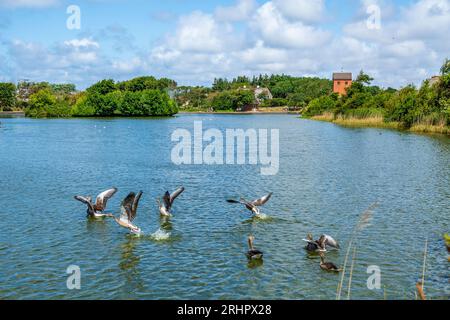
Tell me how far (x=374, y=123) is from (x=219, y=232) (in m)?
58.9

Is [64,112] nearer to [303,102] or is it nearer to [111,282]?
[303,102]

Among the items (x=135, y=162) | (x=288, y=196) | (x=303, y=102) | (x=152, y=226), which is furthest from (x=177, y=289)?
(x=303, y=102)

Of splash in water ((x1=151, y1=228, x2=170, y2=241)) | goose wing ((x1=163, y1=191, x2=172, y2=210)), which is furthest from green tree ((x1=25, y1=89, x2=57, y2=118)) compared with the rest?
splash in water ((x1=151, y1=228, x2=170, y2=241))

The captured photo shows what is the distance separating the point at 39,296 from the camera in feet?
36.4

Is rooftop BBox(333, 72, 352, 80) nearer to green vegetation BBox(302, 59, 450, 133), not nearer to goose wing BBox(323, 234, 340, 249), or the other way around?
green vegetation BBox(302, 59, 450, 133)

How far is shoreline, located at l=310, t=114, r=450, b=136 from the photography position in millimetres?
53281

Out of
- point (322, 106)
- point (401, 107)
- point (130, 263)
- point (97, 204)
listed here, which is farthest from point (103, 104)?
point (130, 263)

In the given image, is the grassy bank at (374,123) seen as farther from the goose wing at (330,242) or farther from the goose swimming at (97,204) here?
the goose swimming at (97,204)

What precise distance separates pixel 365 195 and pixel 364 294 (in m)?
11.3

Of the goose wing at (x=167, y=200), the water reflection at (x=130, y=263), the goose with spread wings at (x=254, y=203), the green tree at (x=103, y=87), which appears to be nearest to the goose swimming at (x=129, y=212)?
the water reflection at (x=130, y=263)

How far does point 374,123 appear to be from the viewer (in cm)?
7006

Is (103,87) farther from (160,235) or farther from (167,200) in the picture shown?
(160,235)
